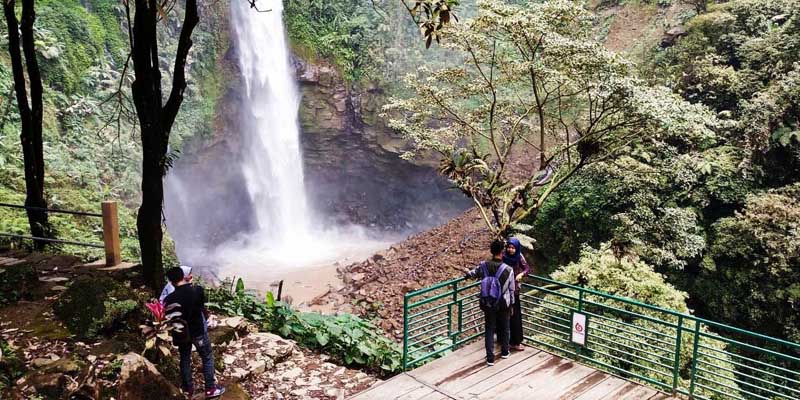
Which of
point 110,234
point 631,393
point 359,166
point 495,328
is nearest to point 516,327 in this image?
point 495,328

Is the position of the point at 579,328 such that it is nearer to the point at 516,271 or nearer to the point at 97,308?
the point at 516,271

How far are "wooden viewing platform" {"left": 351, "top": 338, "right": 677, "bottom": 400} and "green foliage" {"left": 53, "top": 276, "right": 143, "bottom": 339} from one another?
8.92 feet

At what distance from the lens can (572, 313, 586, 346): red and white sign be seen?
5656mm

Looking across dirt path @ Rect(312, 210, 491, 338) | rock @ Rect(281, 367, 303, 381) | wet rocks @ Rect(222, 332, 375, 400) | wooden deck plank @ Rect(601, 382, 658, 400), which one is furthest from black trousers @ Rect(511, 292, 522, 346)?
dirt path @ Rect(312, 210, 491, 338)

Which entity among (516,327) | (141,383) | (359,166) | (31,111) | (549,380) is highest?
(31,111)

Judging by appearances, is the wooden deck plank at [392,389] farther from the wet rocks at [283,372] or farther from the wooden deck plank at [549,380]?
the wooden deck plank at [549,380]

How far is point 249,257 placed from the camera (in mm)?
18969

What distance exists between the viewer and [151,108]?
Result: 5570 mm

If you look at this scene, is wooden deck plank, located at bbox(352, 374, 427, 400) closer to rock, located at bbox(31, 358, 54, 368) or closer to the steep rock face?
rock, located at bbox(31, 358, 54, 368)

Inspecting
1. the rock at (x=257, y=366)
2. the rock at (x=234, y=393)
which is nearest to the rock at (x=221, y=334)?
the rock at (x=257, y=366)

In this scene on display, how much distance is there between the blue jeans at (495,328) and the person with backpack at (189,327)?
2781 millimetres

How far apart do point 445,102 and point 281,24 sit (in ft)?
43.1

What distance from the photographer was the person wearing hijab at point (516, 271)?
5.57 meters

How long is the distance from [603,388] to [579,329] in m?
0.74
